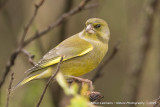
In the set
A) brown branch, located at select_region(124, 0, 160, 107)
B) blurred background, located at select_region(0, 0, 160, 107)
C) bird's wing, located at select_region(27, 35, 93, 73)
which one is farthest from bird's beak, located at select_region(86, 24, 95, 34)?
brown branch, located at select_region(124, 0, 160, 107)

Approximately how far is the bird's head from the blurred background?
2.45 ft

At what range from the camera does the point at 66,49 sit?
11.3 feet

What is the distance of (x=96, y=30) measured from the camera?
Answer: 371 cm

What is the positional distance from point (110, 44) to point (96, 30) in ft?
9.70

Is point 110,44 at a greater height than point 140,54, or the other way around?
point 140,54

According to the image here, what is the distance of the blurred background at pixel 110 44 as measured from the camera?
4582 mm

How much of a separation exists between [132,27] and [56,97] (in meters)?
1.81

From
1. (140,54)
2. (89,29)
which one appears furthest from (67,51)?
(140,54)

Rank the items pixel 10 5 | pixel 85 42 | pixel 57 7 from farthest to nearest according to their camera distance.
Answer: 1. pixel 10 5
2. pixel 57 7
3. pixel 85 42

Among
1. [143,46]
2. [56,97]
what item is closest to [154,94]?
[143,46]

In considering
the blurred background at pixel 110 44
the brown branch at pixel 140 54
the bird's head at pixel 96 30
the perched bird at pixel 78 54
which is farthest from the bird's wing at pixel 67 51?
the brown branch at pixel 140 54

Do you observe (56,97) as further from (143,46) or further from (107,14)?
(107,14)

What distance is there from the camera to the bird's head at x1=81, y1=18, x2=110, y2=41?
142 inches

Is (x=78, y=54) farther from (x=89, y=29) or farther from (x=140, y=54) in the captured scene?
(x=140, y=54)
